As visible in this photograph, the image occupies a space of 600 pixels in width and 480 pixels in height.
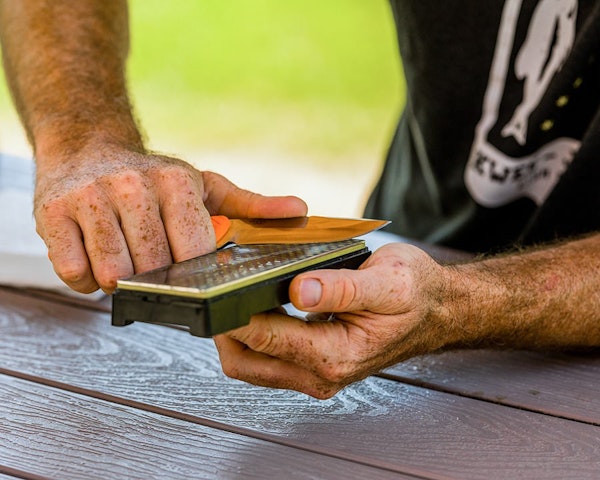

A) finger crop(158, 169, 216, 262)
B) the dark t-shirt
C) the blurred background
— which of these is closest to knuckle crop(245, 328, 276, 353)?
finger crop(158, 169, 216, 262)

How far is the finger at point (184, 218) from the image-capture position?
90cm

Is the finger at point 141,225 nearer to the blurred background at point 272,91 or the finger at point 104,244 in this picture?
the finger at point 104,244

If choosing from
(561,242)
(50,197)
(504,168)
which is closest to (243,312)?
(50,197)

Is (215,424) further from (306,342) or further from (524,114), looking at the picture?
(524,114)

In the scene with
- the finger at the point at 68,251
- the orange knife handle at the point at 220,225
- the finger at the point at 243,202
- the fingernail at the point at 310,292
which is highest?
the finger at the point at 243,202

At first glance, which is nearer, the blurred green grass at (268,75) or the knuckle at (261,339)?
the knuckle at (261,339)

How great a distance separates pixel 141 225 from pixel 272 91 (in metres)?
4.28

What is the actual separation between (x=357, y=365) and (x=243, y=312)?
0.16 metres

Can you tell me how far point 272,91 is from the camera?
5.10m

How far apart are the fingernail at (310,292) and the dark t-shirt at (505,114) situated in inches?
28.0

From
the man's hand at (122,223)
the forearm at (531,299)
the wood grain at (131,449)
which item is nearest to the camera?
the wood grain at (131,449)

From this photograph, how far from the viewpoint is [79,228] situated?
92 cm

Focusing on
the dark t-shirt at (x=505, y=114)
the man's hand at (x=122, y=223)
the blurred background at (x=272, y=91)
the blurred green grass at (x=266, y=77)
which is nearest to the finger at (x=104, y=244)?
the man's hand at (x=122, y=223)

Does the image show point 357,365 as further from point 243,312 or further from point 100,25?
point 100,25
